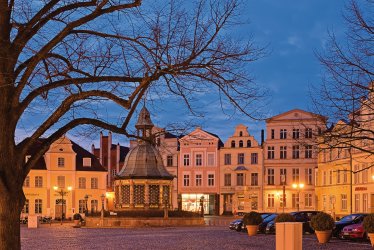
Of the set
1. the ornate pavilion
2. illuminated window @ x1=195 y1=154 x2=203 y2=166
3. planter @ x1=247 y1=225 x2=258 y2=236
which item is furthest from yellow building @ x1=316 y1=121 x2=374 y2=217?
planter @ x1=247 y1=225 x2=258 y2=236

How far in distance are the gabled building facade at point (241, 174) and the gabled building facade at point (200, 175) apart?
113 centimetres

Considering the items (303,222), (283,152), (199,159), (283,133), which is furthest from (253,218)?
(199,159)

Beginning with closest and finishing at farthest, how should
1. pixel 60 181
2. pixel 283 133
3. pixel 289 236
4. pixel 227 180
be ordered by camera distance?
pixel 289 236 → pixel 60 181 → pixel 283 133 → pixel 227 180

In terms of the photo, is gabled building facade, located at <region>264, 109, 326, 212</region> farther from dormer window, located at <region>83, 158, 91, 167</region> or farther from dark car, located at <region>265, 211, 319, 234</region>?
dark car, located at <region>265, 211, 319, 234</region>

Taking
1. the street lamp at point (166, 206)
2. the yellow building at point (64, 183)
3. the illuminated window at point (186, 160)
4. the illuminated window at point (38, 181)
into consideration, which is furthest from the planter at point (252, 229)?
the illuminated window at point (186, 160)

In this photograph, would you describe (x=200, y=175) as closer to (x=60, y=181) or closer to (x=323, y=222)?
(x=60, y=181)

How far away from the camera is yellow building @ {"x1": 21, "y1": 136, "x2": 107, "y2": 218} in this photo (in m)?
82.1

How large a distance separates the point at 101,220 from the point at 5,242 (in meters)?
46.4

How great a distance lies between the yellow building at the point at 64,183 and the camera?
82.1 meters

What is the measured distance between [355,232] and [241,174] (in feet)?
179

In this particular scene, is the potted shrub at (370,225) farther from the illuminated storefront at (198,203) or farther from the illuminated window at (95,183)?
the illuminated storefront at (198,203)

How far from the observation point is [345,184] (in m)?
71.3

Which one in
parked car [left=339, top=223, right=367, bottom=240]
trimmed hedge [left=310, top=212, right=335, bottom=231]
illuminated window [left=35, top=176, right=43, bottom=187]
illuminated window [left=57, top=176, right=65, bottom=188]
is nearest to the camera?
trimmed hedge [left=310, top=212, right=335, bottom=231]

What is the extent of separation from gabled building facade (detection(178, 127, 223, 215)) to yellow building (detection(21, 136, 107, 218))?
11.4 m
